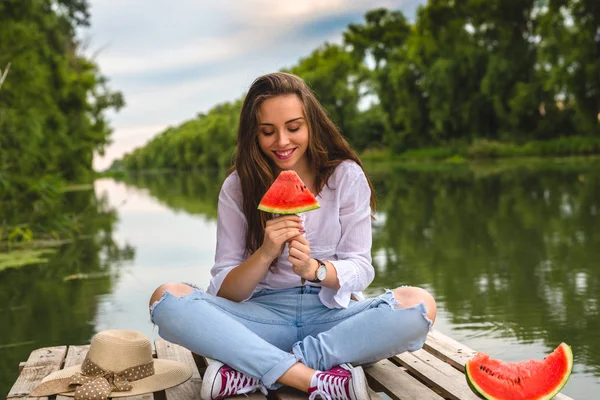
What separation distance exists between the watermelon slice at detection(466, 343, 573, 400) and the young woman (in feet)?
1.18

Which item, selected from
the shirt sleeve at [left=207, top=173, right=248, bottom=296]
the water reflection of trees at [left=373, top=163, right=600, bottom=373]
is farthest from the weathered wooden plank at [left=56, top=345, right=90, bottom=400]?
the water reflection of trees at [left=373, top=163, right=600, bottom=373]

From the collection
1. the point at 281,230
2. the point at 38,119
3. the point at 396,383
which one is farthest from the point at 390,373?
the point at 38,119

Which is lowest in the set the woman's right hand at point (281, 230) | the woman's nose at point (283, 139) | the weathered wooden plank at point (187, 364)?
the weathered wooden plank at point (187, 364)

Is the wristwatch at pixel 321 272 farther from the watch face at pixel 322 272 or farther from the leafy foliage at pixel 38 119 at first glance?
the leafy foliage at pixel 38 119

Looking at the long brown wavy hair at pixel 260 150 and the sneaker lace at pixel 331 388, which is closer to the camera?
the sneaker lace at pixel 331 388

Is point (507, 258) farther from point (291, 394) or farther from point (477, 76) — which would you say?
point (477, 76)

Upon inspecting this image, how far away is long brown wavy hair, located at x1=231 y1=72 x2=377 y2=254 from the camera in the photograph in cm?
301

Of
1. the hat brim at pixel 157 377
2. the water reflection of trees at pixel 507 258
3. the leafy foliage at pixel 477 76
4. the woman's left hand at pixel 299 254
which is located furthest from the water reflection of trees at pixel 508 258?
the leafy foliage at pixel 477 76

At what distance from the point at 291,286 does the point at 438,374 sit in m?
0.68

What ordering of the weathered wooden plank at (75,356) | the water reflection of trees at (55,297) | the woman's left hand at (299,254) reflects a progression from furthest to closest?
1. the water reflection of trees at (55,297)
2. the weathered wooden plank at (75,356)
3. the woman's left hand at (299,254)

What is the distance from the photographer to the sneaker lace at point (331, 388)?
8.41ft

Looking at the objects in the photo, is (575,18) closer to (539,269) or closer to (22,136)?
(22,136)

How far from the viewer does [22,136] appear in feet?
59.8

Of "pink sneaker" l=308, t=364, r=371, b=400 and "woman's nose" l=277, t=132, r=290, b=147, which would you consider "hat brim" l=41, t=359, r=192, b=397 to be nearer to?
"pink sneaker" l=308, t=364, r=371, b=400
